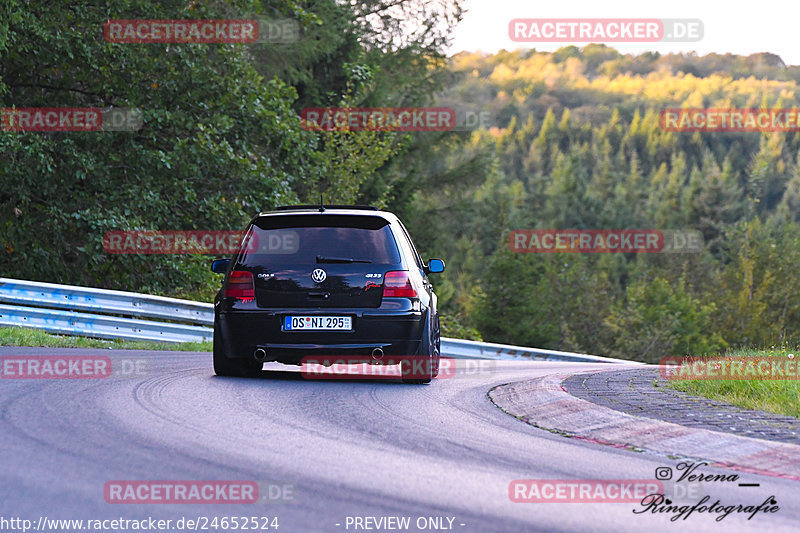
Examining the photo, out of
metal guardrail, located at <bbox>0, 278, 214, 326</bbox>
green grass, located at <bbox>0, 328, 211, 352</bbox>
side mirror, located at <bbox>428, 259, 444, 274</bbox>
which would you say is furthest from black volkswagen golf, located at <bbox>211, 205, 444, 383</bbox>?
metal guardrail, located at <bbox>0, 278, 214, 326</bbox>

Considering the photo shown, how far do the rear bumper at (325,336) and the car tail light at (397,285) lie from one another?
0.18m

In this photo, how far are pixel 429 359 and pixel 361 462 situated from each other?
480cm

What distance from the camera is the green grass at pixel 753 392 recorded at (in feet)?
29.0

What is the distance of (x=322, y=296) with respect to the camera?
1055cm

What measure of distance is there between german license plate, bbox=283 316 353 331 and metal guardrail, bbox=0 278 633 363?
7872mm

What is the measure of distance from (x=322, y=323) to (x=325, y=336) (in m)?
0.13

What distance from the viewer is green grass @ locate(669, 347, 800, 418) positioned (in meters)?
8.85

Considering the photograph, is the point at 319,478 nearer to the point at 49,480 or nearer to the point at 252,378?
the point at 49,480

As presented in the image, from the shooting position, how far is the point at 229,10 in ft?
94.4

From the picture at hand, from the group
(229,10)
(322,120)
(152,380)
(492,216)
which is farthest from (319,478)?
(492,216)

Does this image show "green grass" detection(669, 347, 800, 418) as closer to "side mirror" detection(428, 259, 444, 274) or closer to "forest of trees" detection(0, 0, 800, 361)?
"side mirror" detection(428, 259, 444, 274)

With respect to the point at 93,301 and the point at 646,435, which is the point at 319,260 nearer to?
the point at 646,435
